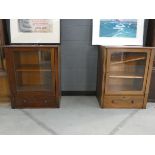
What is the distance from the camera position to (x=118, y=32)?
2.94m

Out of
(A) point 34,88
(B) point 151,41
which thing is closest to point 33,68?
(A) point 34,88

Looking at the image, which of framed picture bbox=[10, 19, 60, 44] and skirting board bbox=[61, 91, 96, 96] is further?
skirting board bbox=[61, 91, 96, 96]

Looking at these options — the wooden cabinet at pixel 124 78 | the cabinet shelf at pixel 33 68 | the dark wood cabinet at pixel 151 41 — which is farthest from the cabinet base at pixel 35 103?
the dark wood cabinet at pixel 151 41

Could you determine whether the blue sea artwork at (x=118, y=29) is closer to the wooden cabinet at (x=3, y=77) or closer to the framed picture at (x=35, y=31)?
the framed picture at (x=35, y=31)

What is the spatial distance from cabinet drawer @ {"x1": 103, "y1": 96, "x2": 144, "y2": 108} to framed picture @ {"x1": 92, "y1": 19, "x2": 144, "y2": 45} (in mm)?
915

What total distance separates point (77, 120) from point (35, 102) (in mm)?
774

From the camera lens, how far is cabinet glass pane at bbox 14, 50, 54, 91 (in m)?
2.73

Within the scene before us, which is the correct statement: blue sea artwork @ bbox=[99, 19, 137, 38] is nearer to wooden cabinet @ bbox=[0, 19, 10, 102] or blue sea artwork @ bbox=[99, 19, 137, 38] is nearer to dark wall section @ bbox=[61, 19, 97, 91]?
dark wall section @ bbox=[61, 19, 97, 91]

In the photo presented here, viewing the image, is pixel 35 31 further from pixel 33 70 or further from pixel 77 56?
pixel 77 56

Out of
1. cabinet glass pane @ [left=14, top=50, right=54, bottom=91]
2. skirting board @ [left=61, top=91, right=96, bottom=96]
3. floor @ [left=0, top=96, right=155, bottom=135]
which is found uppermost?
cabinet glass pane @ [left=14, top=50, right=54, bottom=91]

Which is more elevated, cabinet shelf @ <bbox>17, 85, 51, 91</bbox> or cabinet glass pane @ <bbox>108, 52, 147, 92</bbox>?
cabinet glass pane @ <bbox>108, 52, 147, 92</bbox>

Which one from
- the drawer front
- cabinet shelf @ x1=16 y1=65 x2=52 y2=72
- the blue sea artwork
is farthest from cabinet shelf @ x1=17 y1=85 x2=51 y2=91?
the blue sea artwork
